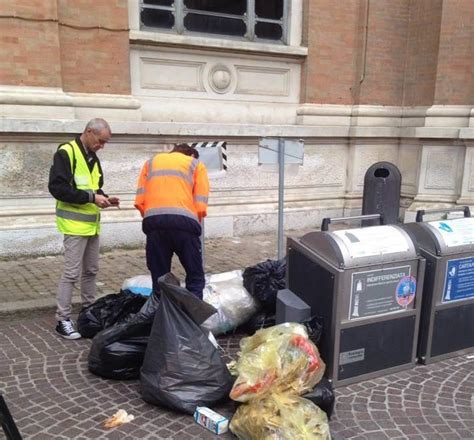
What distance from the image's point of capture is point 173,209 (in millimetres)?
3756

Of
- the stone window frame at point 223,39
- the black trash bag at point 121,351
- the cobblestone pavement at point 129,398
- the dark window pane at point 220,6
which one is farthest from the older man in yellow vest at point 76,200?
the dark window pane at point 220,6

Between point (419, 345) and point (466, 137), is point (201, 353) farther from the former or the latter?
point (466, 137)

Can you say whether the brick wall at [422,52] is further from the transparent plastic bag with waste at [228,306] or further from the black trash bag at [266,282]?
the transparent plastic bag with waste at [228,306]

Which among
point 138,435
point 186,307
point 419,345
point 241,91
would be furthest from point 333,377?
point 241,91

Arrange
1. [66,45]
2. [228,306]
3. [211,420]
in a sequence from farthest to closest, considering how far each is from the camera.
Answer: [66,45] < [228,306] < [211,420]

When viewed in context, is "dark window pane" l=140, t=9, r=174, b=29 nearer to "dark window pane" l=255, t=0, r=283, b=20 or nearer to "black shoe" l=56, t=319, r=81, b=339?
"dark window pane" l=255, t=0, r=283, b=20

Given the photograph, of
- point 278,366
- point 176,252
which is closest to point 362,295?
point 278,366

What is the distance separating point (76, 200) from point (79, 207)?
18 cm

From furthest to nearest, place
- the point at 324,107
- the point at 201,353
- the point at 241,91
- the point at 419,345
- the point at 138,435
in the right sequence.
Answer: the point at 324,107, the point at 241,91, the point at 419,345, the point at 201,353, the point at 138,435

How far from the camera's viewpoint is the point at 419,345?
3943 millimetres

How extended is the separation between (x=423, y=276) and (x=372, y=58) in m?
5.66

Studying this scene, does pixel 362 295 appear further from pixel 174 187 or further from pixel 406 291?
pixel 174 187

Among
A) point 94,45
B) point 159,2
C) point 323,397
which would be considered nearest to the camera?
point 323,397

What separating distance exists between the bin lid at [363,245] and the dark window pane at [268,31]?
5.11 meters
